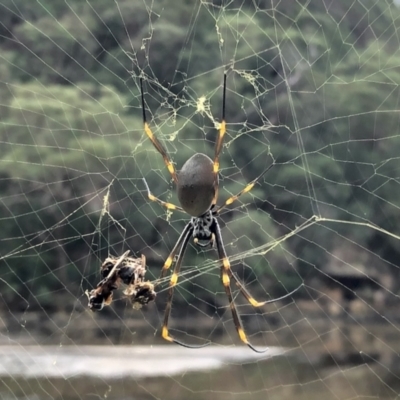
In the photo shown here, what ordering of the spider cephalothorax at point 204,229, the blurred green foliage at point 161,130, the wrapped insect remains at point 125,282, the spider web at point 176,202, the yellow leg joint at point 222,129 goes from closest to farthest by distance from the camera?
the wrapped insect remains at point 125,282
the yellow leg joint at point 222,129
the spider cephalothorax at point 204,229
the spider web at point 176,202
the blurred green foliage at point 161,130

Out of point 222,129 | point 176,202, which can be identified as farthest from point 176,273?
point 176,202

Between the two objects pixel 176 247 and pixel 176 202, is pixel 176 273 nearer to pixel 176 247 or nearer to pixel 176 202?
Result: pixel 176 247

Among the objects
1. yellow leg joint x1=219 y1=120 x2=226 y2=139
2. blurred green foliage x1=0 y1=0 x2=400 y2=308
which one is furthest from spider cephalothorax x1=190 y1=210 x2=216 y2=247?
blurred green foliage x1=0 y1=0 x2=400 y2=308

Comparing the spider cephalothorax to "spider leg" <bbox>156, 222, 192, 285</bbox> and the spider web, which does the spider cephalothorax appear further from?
the spider web

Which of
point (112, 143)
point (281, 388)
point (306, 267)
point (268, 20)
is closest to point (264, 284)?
point (306, 267)

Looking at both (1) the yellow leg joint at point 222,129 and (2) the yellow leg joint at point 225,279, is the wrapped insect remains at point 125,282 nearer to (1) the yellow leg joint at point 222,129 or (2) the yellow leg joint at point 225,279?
(1) the yellow leg joint at point 222,129

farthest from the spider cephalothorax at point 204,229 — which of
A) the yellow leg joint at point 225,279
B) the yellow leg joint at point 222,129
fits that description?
the yellow leg joint at point 222,129

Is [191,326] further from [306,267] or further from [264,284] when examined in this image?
[306,267]
